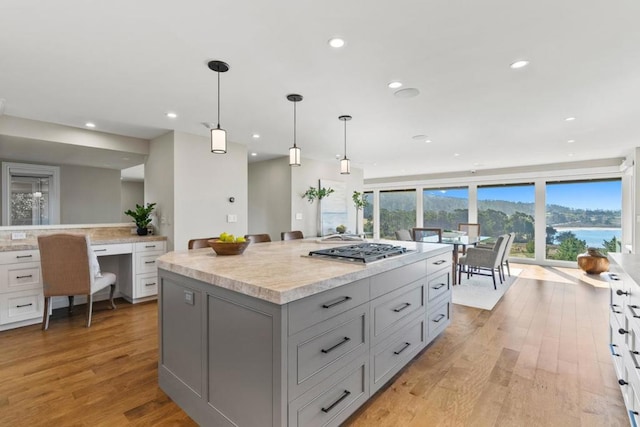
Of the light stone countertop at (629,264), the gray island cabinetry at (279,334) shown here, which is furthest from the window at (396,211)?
the gray island cabinetry at (279,334)

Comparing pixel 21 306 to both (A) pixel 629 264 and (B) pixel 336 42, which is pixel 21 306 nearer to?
(B) pixel 336 42

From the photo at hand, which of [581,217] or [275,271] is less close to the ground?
[581,217]

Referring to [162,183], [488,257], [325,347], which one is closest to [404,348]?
[325,347]

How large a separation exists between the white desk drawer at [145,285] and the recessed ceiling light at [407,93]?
396 centimetres

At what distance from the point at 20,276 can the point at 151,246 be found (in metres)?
1.33

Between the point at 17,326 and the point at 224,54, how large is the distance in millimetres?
3749

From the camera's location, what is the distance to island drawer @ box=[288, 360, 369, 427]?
1409 millimetres

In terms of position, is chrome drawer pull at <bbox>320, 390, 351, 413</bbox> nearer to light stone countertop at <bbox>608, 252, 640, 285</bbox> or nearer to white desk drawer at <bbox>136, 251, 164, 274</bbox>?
light stone countertop at <bbox>608, 252, 640, 285</bbox>

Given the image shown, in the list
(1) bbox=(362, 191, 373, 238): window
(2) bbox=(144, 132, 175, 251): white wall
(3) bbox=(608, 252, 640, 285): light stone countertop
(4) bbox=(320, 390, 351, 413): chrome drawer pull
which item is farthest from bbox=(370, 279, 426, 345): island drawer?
(1) bbox=(362, 191, 373, 238): window

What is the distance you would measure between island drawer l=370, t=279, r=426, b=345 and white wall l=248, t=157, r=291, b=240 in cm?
384

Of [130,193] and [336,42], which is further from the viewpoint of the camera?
[130,193]

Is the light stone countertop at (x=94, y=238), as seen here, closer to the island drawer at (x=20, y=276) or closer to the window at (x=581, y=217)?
the island drawer at (x=20, y=276)

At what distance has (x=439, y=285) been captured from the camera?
2.82 metres

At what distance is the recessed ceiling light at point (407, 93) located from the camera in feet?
9.27
